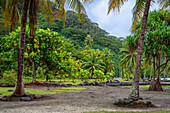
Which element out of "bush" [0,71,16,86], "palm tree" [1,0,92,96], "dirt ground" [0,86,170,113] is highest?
"palm tree" [1,0,92,96]

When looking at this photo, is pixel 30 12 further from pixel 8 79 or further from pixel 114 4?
pixel 8 79

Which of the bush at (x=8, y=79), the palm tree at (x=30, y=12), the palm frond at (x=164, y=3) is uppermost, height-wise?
the palm frond at (x=164, y=3)

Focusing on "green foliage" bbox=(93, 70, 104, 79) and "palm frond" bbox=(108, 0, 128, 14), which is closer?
"palm frond" bbox=(108, 0, 128, 14)

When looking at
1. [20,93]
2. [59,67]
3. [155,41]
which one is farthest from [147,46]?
[20,93]

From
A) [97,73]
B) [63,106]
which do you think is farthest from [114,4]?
[97,73]

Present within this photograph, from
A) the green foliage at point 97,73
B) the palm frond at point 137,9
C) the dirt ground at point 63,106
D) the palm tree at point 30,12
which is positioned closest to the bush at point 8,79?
the palm tree at point 30,12

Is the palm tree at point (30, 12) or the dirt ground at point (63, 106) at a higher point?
the palm tree at point (30, 12)

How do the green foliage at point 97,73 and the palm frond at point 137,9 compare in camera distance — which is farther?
the green foliage at point 97,73

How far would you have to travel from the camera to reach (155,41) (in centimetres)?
1394

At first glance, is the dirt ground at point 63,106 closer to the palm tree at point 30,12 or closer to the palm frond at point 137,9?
the palm tree at point 30,12

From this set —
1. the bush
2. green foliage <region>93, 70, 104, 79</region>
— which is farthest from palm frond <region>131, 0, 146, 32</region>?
green foliage <region>93, 70, 104, 79</region>

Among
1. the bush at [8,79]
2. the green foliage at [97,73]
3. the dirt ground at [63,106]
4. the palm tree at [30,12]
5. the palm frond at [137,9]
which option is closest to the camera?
the dirt ground at [63,106]

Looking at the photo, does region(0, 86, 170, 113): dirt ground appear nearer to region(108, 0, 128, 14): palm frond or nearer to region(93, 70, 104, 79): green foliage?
region(108, 0, 128, 14): palm frond

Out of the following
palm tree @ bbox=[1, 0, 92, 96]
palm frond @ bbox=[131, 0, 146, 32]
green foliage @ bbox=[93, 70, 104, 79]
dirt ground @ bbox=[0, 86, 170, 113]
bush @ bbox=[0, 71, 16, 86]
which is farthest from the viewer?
green foliage @ bbox=[93, 70, 104, 79]
